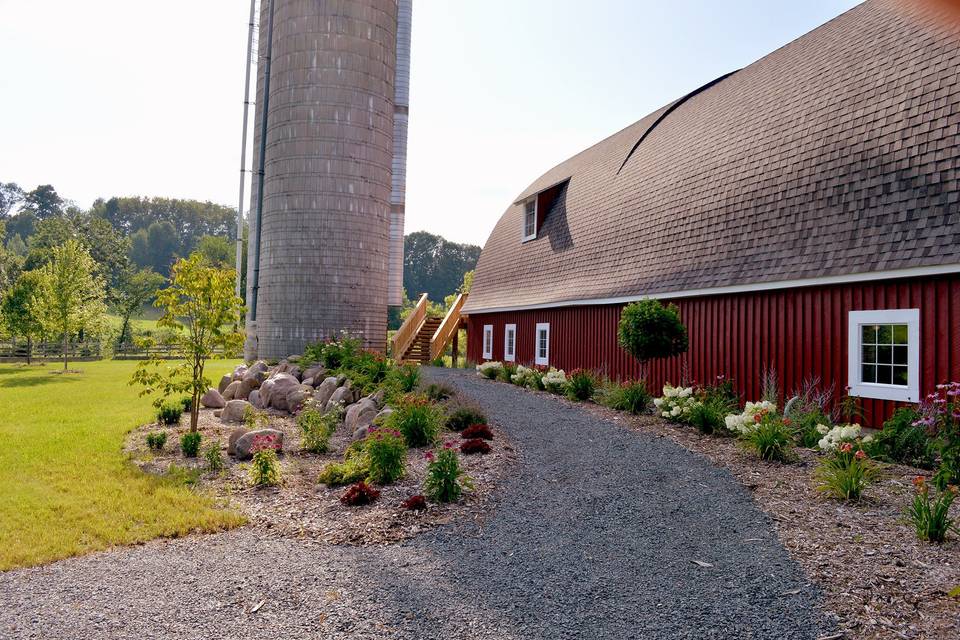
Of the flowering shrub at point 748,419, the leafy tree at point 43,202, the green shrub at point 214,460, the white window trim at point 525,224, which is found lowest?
the green shrub at point 214,460

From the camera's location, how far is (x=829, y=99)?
33.7ft

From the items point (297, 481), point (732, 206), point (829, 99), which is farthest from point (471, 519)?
point (829, 99)

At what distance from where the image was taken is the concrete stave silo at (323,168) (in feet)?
51.0

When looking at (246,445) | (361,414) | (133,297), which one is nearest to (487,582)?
(246,445)

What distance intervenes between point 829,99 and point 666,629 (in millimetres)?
9597

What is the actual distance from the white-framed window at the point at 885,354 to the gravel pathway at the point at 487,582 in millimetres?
3390

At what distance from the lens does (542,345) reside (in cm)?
1670

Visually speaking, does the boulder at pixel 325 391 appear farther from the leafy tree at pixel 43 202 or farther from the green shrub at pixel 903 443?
the leafy tree at pixel 43 202

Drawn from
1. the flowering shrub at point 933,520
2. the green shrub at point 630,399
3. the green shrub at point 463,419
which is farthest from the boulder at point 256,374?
the flowering shrub at point 933,520

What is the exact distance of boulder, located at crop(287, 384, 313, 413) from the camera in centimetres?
1219

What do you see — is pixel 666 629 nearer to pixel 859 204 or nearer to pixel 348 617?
pixel 348 617

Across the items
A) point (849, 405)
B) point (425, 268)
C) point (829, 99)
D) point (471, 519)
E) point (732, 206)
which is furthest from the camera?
point (425, 268)

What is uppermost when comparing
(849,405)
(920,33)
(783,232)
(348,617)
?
(920,33)

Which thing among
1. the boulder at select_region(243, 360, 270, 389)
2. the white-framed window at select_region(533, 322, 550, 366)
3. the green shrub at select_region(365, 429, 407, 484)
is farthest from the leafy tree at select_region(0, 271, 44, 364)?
the green shrub at select_region(365, 429, 407, 484)
